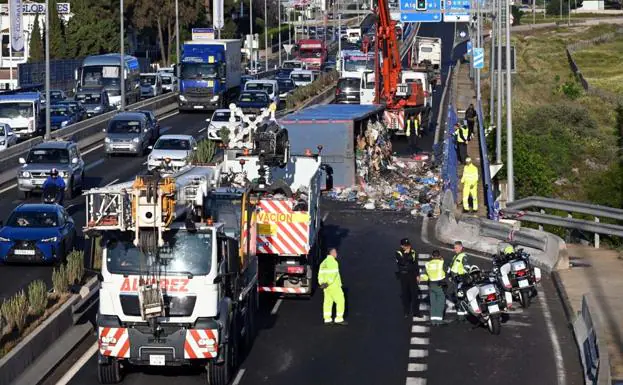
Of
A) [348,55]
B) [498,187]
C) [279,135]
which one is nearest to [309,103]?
[348,55]

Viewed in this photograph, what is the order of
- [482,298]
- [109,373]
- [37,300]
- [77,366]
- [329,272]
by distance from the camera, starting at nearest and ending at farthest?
1. [109,373]
2. [77,366]
3. [37,300]
4. [482,298]
5. [329,272]

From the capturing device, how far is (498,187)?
43.2 m

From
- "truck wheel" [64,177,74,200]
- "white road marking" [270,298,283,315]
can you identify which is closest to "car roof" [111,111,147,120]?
"truck wheel" [64,177,74,200]

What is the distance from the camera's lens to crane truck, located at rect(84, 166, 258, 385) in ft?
57.9

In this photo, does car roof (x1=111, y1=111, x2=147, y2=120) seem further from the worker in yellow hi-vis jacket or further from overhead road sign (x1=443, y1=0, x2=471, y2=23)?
overhead road sign (x1=443, y1=0, x2=471, y2=23)

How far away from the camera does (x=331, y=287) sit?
2238 cm

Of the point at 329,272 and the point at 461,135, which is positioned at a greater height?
the point at 461,135

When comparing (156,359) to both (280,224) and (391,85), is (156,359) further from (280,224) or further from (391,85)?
(391,85)

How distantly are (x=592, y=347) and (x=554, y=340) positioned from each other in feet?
9.72

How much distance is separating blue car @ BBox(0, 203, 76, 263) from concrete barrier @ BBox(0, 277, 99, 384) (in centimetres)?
564

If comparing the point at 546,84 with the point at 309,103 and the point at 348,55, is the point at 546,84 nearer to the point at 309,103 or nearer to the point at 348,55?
the point at 348,55

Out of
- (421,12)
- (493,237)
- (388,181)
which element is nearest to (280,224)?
(493,237)

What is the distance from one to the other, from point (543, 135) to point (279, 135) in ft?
132

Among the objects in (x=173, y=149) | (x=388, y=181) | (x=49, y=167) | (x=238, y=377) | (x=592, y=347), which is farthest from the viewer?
(x=173, y=149)
